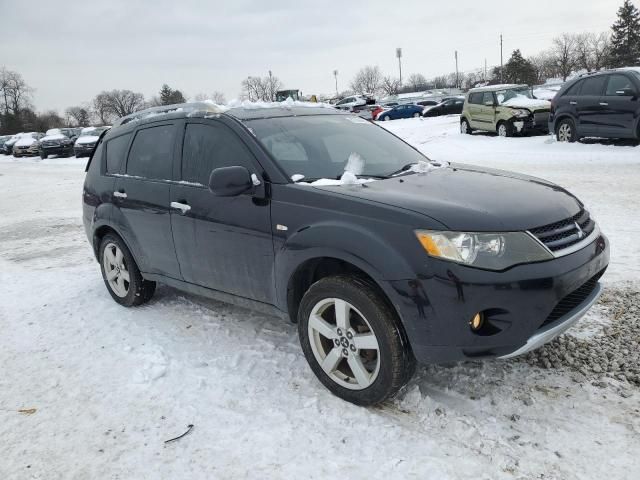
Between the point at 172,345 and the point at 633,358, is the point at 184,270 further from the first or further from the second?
the point at 633,358

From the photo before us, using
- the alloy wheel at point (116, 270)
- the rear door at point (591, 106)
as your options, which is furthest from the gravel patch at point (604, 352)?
the rear door at point (591, 106)

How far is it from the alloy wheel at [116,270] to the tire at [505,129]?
14531 millimetres

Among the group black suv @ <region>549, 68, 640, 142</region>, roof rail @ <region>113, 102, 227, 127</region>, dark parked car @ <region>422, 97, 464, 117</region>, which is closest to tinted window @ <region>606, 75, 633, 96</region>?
black suv @ <region>549, 68, 640, 142</region>

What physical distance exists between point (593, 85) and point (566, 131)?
1.54m

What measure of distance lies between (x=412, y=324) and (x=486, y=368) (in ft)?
3.05

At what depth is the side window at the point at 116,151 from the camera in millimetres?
4875

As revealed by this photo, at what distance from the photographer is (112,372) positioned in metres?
3.67

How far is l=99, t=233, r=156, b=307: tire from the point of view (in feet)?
15.7

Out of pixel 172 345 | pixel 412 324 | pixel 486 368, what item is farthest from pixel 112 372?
pixel 486 368

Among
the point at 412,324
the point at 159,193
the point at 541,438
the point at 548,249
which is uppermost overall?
the point at 159,193

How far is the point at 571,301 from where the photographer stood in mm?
2861

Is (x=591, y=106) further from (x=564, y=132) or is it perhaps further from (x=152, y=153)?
(x=152, y=153)

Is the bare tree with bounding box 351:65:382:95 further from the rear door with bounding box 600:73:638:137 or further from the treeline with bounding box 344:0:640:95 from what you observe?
the rear door with bounding box 600:73:638:137

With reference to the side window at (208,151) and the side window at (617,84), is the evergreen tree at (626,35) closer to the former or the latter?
the side window at (617,84)
